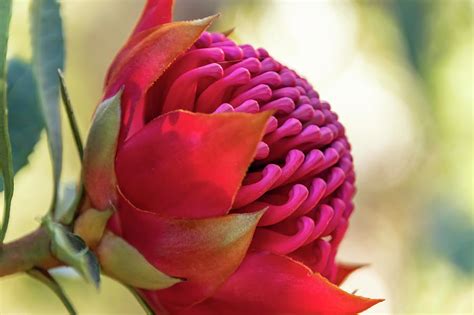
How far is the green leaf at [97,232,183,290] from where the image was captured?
3.51ft

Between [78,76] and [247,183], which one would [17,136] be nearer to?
[247,183]

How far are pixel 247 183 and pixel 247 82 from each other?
5.4 inches

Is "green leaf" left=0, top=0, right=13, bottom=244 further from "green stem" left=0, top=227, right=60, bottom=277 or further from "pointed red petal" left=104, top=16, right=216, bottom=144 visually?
"pointed red petal" left=104, top=16, right=216, bottom=144

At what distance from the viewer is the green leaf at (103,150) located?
3.51ft

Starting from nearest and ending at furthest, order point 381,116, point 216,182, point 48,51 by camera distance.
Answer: point 216,182
point 48,51
point 381,116

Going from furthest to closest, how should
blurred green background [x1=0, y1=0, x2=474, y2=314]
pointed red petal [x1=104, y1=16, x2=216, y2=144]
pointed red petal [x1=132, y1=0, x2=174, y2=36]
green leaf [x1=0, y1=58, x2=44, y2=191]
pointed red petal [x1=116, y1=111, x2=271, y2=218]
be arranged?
blurred green background [x1=0, y1=0, x2=474, y2=314] < green leaf [x1=0, y1=58, x2=44, y2=191] < pointed red petal [x1=132, y1=0, x2=174, y2=36] < pointed red petal [x1=104, y1=16, x2=216, y2=144] < pointed red petal [x1=116, y1=111, x2=271, y2=218]

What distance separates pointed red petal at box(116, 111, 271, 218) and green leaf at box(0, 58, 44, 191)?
287mm

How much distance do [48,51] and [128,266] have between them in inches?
14.3

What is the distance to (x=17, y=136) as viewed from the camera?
1345mm

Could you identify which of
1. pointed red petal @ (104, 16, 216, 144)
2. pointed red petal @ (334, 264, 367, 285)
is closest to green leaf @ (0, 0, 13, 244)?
pointed red petal @ (104, 16, 216, 144)

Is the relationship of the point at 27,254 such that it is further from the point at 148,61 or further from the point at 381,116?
the point at 381,116

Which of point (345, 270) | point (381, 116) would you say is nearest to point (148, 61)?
point (345, 270)

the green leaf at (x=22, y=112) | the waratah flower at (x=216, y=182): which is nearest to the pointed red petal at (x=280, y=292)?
the waratah flower at (x=216, y=182)

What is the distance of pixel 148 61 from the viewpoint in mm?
1117
